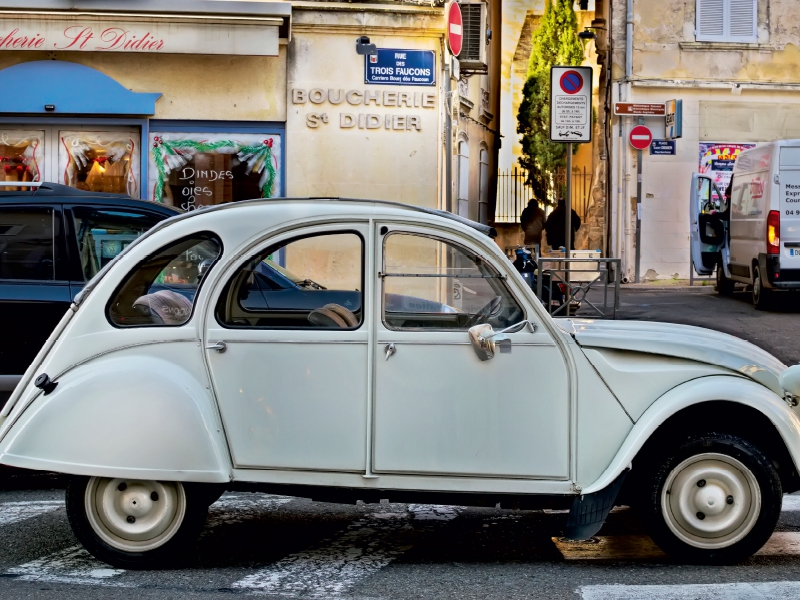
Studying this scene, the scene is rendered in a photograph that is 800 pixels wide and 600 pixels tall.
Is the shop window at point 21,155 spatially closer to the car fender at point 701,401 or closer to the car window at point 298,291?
the car window at point 298,291

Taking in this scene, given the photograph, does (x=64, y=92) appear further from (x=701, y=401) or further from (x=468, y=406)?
(x=701, y=401)

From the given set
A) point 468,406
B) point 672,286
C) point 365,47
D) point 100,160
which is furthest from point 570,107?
point 672,286

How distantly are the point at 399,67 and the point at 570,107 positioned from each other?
128 inches

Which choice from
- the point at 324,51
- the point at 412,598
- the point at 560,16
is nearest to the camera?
the point at 412,598

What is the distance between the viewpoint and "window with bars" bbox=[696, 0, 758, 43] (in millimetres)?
23078

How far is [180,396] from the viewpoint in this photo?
16.4ft

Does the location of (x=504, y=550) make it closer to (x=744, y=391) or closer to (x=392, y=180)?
(x=744, y=391)

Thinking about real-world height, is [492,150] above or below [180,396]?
above

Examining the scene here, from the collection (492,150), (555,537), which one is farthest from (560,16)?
(555,537)

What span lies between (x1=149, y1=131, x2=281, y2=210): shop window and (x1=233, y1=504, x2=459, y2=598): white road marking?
32.9ft

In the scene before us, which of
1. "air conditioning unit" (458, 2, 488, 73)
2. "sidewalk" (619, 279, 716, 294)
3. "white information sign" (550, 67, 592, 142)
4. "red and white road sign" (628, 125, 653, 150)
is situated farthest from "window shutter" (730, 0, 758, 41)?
"white information sign" (550, 67, 592, 142)

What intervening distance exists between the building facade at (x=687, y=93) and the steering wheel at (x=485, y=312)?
18.2m

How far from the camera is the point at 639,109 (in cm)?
2223

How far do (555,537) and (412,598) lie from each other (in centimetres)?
131
